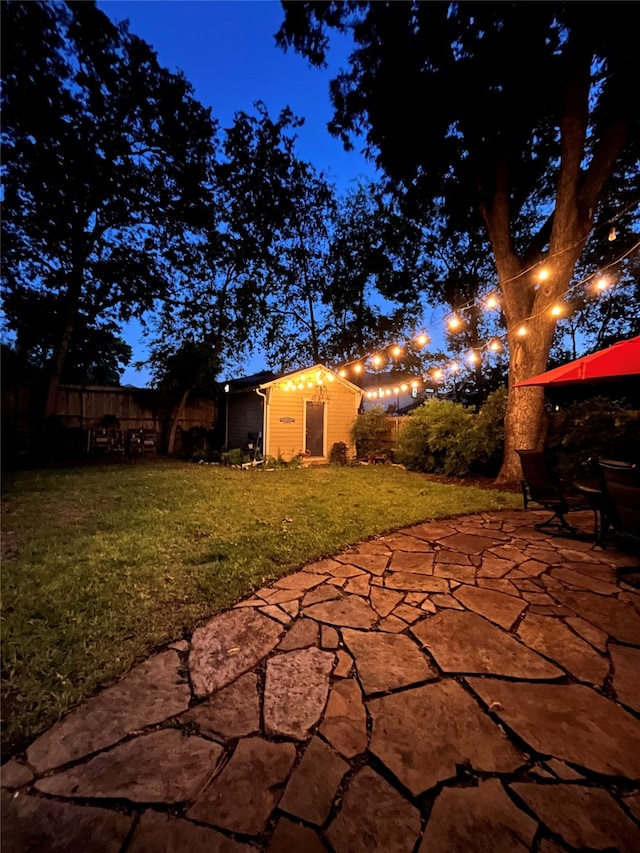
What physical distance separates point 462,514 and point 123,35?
17354 mm

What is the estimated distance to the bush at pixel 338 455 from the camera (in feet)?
39.3

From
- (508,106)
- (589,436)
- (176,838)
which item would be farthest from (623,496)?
(508,106)

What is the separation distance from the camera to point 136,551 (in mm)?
3859

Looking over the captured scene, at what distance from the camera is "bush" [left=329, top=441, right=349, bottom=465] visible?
11992 millimetres

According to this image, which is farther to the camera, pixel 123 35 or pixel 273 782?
pixel 123 35

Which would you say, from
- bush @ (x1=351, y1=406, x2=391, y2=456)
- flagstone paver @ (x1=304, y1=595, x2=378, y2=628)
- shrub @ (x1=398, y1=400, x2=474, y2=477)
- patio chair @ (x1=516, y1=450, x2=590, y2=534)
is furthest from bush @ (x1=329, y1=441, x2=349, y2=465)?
flagstone paver @ (x1=304, y1=595, x2=378, y2=628)

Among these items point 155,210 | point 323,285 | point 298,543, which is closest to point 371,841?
point 298,543

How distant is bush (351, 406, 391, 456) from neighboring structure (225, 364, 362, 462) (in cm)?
40

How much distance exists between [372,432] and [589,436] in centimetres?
647

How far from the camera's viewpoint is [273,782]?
1420 mm

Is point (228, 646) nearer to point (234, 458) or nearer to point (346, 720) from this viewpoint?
point (346, 720)

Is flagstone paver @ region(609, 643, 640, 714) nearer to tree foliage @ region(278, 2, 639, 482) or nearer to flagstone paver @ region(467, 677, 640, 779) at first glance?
flagstone paver @ region(467, 677, 640, 779)

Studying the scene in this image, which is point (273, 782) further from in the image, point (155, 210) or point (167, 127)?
point (167, 127)

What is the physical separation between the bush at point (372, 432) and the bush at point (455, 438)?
1872 mm
